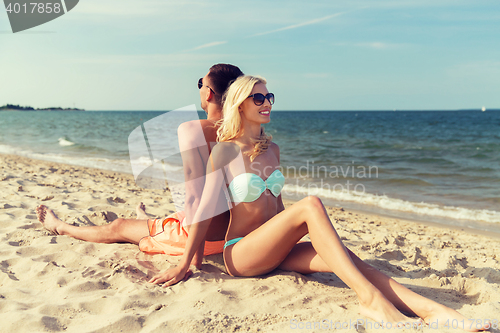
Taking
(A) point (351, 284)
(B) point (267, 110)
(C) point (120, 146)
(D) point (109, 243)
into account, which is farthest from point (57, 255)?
(C) point (120, 146)

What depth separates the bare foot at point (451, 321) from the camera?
6.60 feet

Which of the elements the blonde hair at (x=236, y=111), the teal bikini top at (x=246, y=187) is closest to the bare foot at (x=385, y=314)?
the teal bikini top at (x=246, y=187)

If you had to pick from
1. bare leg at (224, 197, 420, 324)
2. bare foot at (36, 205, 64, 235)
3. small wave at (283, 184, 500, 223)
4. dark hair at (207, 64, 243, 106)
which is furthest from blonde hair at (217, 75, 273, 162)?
small wave at (283, 184, 500, 223)

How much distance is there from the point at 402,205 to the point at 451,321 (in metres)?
5.21

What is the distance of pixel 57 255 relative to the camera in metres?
3.04

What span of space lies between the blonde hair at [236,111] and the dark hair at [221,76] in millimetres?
139

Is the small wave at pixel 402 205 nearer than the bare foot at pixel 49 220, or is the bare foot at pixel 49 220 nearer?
the bare foot at pixel 49 220

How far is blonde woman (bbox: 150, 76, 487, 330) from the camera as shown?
2279mm

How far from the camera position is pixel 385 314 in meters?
2.10

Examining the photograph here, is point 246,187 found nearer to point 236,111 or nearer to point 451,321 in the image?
point 236,111

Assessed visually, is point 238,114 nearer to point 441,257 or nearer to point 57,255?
point 57,255

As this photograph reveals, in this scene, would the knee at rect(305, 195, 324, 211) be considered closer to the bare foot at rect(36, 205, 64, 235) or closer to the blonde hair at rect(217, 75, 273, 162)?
the blonde hair at rect(217, 75, 273, 162)

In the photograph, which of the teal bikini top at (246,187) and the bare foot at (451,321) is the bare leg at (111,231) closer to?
the teal bikini top at (246,187)

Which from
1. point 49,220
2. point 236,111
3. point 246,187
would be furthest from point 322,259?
point 49,220
